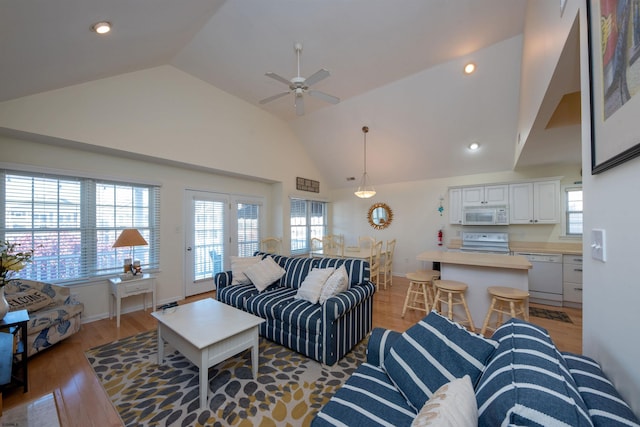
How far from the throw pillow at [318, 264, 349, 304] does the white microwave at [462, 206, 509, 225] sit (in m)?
3.60

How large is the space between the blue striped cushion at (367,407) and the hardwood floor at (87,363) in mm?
1621

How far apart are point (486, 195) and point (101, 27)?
5.90m

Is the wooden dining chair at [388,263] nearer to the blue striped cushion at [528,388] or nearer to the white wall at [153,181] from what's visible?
the white wall at [153,181]

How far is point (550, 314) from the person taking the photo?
3572 millimetres

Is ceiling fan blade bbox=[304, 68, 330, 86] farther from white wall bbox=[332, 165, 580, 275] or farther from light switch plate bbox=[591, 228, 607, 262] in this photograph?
white wall bbox=[332, 165, 580, 275]

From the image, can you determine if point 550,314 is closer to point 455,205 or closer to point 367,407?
point 455,205

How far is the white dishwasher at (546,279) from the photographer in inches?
152

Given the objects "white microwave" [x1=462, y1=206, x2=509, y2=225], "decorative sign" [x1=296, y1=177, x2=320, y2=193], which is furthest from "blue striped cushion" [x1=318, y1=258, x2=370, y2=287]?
"decorative sign" [x1=296, y1=177, x2=320, y2=193]

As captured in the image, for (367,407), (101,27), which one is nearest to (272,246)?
(101,27)

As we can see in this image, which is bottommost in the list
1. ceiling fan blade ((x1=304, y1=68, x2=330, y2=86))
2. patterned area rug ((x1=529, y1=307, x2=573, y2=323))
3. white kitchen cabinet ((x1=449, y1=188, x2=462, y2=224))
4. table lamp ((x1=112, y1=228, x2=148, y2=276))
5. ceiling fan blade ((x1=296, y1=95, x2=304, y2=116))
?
patterned area rug ((x1=529, y1=307, x2=573, y2=323))

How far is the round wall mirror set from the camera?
6.34 meters

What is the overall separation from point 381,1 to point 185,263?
468cm

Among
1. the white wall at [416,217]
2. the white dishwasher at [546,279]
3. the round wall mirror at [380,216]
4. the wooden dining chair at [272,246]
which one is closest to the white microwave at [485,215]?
the white wall at [416,217]

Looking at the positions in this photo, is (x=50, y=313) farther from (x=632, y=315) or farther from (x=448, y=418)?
(x=632, y=315)
